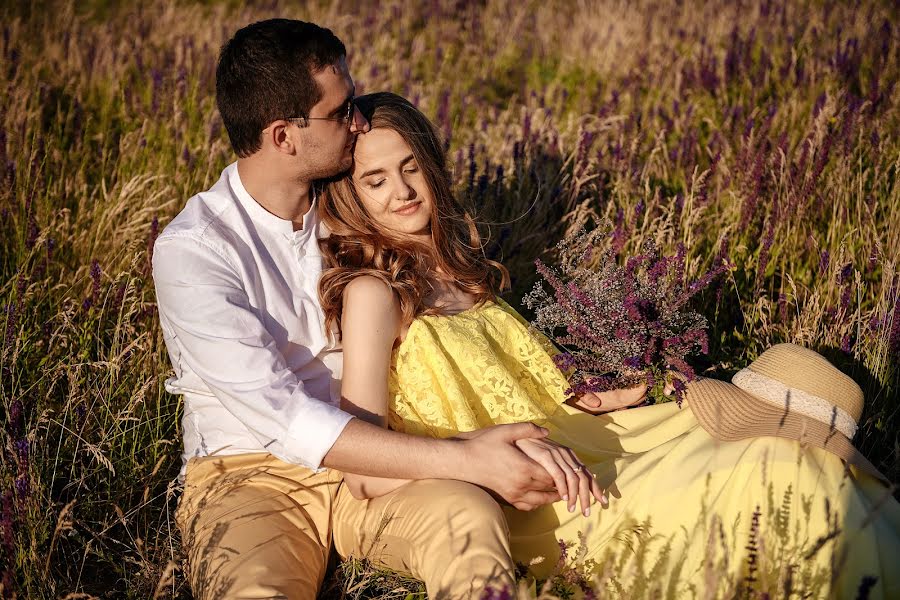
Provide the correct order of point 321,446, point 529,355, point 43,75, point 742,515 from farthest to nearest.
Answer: point 43,75 < point 529,355 < point 321,446 < point 742,515

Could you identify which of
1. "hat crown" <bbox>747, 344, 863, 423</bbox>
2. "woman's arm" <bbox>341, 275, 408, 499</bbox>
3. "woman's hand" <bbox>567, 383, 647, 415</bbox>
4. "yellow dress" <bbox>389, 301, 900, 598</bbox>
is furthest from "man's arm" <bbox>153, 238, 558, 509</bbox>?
"hat crown" <bbox>747, 344, 863, 423</bbox>

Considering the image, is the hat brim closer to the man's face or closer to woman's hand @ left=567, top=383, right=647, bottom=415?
woman's hand @ left=567, top=383, right=647, bottom=415

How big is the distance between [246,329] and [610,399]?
1234 mm

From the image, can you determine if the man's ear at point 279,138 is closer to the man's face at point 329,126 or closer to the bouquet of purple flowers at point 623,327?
the man's face at point 329,126

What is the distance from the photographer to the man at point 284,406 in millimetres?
1909

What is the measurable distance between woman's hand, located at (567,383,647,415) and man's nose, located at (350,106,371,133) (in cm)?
113

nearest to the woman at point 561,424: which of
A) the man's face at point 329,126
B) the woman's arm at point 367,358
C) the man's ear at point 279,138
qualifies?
the woman's arm at point 367,358

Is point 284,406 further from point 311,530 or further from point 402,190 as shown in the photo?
point 402,190

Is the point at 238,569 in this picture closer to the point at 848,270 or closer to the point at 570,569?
the point at 570,569

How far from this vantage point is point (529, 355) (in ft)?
8.17

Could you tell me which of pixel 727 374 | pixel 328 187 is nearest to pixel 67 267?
pixel 328 187

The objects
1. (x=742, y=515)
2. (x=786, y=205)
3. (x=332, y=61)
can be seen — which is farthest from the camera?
(x=786, y=205)

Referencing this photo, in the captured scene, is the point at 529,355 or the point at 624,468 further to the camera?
the point at 529,355

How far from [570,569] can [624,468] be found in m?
0.32
